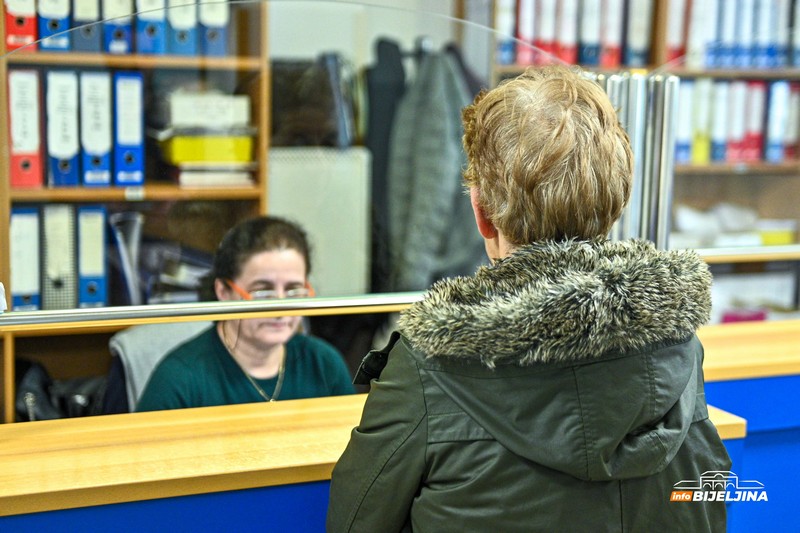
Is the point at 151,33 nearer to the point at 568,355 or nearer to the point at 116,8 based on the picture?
the point at 116,8

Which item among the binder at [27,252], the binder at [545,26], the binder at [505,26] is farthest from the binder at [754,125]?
the binder at [27,252]

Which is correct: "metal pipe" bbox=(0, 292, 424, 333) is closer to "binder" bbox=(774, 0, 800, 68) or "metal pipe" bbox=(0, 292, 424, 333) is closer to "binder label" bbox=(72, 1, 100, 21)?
"binder label" bbox=(72, 1, 100, 21)

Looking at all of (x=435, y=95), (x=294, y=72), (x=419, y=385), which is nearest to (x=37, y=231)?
(x=294, y=72)

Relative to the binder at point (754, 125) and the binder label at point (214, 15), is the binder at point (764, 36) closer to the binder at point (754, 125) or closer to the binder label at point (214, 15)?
the binder at point (754, 125)

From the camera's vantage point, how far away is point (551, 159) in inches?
36.0

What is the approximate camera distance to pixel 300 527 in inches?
44.1

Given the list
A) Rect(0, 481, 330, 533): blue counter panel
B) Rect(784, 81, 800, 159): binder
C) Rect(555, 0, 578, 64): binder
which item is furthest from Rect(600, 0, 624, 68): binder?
Rect(0, 481, 330, 533): blue counter panel

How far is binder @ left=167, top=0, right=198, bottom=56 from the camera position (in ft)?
8.75

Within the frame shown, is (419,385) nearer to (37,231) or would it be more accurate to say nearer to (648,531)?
(648,531)

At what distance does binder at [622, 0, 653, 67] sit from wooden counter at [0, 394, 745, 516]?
93.0 inches

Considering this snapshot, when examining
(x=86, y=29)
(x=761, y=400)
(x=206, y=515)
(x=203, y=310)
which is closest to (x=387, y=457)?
(x=206, y=515)

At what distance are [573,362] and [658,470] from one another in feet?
0.56

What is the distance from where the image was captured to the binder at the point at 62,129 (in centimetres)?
244

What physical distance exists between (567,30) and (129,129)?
5.49 ft
